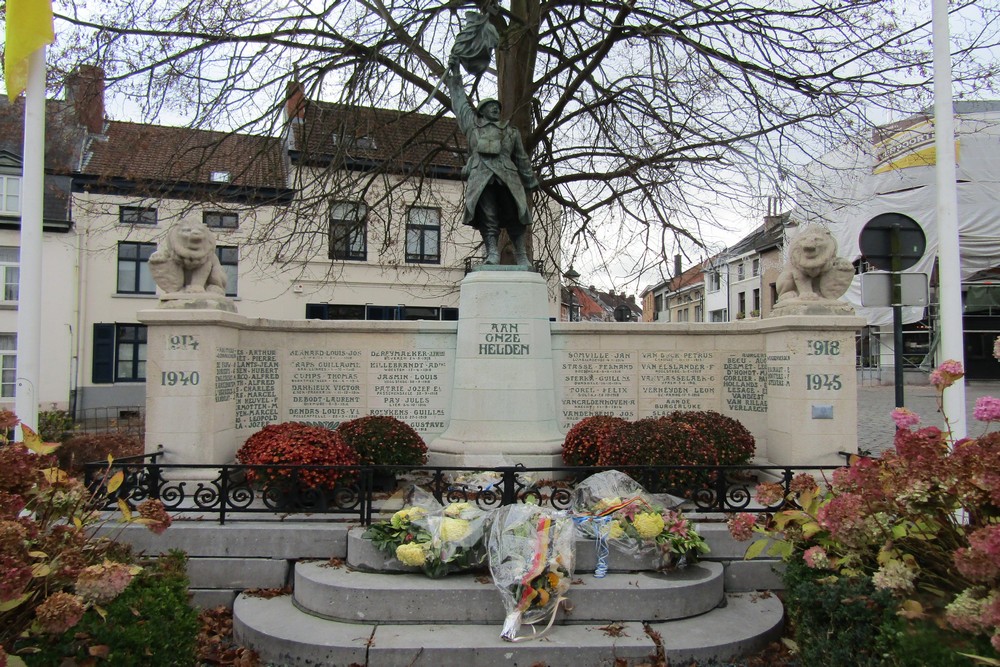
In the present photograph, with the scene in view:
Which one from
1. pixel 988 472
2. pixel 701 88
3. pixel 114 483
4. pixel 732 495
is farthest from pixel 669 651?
pixel 701 88

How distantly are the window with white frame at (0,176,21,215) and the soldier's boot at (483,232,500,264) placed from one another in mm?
23030

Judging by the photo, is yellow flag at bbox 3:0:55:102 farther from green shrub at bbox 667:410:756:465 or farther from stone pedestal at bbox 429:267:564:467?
green shrub at bbox 667:410:756:465

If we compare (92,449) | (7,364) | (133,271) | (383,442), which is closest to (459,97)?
(383,442)

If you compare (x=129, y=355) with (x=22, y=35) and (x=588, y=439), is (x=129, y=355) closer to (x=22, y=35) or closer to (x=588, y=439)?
(x=22, y=35)

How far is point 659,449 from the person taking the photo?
7.18 m

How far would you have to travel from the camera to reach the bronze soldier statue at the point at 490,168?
885cm

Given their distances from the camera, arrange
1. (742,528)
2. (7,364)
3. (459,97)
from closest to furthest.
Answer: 1. (742,528)
2. (459,97)
3. (7,364)

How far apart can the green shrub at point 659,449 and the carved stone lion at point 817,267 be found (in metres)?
2.39

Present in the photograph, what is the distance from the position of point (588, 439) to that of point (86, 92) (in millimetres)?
10416

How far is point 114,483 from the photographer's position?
13.6 feet

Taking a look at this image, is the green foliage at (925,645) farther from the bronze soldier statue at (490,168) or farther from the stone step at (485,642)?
the bronze soldier statue at (490,168)

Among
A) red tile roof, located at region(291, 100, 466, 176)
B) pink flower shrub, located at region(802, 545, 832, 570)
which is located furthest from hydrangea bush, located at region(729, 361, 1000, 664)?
red tile roof, located at region(291, 100, 466, 176)

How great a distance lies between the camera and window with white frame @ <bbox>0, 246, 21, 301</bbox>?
24.1m

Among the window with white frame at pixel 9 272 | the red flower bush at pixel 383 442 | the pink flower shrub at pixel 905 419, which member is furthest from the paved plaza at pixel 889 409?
the window with white frame at pixel 9 272
